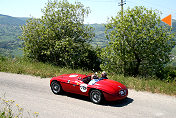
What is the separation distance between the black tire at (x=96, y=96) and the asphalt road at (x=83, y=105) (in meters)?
0.20

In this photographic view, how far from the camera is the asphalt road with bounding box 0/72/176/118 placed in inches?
244

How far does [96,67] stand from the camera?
73.6 ft

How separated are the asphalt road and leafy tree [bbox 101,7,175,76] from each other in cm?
663

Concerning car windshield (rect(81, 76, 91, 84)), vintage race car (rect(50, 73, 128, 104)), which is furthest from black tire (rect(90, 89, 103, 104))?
car windshield (rect(81, 76, 91, 84))

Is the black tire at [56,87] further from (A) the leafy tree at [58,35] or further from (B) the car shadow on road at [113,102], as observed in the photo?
(A) the leafy tree at [58,35]

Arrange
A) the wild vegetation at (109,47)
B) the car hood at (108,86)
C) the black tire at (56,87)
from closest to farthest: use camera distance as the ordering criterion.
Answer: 1. the car hood at (108,86)
2. the black tire at (56,87)
3. the wild vegetation at (109,47)

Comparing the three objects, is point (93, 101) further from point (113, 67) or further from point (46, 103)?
point (113, 67)

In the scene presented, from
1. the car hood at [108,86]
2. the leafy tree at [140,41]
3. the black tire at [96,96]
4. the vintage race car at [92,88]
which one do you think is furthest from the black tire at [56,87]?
the leafy tree at [140,41]

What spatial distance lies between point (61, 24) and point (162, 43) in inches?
419

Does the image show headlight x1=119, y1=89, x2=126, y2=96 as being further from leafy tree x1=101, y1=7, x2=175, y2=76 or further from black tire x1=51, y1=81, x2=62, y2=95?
leafy tree x1=101, y1=7, x2=175, y2=76

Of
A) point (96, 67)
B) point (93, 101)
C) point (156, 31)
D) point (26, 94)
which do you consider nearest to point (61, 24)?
point (96, 67)

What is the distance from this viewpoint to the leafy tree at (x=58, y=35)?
753 inches

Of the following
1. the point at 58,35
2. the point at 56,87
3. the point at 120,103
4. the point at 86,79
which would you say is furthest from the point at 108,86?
the point at 58,35

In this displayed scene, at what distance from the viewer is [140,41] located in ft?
47.8
